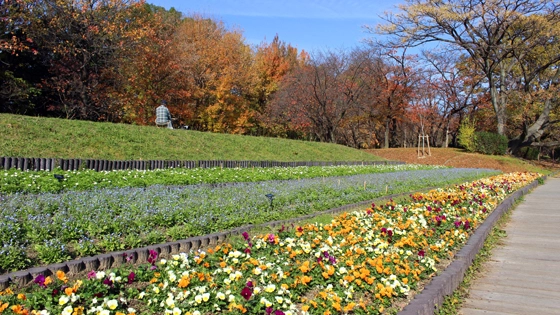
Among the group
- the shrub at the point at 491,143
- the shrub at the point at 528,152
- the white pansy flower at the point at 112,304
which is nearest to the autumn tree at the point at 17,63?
the white pansy flower at the point at 112,304

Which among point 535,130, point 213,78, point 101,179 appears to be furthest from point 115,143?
point 535,130

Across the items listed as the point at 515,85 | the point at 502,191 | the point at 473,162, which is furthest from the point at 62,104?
the point at 515,85

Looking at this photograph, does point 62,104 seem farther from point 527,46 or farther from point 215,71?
point 527,46

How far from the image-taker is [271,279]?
12.7ft

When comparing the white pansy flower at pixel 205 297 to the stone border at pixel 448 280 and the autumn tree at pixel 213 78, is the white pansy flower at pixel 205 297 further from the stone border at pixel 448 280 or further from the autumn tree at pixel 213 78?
→ the autumn tree at pixel 213 78

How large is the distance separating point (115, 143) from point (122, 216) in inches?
342

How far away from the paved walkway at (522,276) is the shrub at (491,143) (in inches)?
860

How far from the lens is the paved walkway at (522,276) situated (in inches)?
167

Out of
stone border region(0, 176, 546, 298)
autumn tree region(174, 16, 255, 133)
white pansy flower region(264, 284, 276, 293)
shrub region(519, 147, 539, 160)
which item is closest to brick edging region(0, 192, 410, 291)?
stone border region(0, 176, 546, 298)

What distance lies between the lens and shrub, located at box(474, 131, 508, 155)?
29.0m

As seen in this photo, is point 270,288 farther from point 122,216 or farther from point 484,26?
point 484,26

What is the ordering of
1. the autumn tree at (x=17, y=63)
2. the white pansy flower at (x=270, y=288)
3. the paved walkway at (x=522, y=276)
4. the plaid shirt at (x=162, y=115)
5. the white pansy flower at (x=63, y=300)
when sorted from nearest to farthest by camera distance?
the white pansy flower at (x=63, y=300)
the white pansy flower at (x=270, y=288)
the paved walkway at (x=522, y=276)
the autumn tree at (x=17, y=63)
the plaid shirt at (x=162, y=115)

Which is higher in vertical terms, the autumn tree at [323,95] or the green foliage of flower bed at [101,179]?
the autumn tree at [323,95]

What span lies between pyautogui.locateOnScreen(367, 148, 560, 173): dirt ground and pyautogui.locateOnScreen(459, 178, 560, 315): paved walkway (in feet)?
62.9
